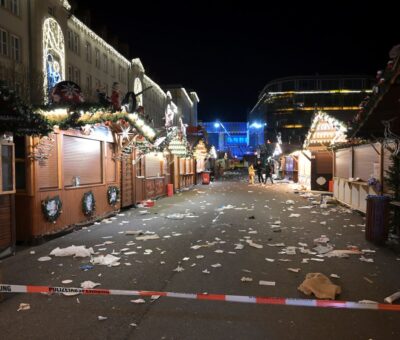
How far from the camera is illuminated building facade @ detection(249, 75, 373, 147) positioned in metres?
100

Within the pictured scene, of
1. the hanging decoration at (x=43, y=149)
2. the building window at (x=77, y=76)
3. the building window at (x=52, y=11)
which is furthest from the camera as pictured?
the building window at (x=77, y=76)

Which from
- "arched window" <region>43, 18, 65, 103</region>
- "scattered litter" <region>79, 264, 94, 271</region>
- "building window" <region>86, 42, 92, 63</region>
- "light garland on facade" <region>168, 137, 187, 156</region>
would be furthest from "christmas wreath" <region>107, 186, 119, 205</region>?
"building window" <region>86, 42, 92, 63</region>

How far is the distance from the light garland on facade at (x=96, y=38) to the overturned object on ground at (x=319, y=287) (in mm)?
21572

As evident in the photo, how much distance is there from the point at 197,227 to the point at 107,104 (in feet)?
15.4

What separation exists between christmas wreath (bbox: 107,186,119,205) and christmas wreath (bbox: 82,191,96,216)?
1.45m

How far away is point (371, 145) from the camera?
475 inches

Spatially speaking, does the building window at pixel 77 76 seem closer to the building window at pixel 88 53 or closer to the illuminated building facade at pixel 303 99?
the building window at pixel 88 53

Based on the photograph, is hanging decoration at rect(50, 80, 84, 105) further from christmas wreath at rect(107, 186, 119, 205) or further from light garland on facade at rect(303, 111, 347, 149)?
light garland on facade at rect(303, 111, 347, 149)

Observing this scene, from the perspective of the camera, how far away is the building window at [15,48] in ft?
52.4

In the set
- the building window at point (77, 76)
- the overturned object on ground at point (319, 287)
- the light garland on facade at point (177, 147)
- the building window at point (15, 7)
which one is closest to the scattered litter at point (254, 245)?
the overturned object on ground at point (319, 287)

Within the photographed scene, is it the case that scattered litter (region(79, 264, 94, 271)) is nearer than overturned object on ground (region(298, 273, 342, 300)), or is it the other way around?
overturned object on ground (region(298, 273, 342, 300))

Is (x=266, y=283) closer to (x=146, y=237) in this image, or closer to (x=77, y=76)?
(x=146, y=237)

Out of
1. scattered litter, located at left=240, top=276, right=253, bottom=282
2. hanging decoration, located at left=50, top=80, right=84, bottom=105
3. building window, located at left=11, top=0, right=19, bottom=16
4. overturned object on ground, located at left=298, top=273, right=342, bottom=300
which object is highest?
building window, located at left=11, top=0, right=19, bottom=16

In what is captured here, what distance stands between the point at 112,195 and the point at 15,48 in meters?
8.97
